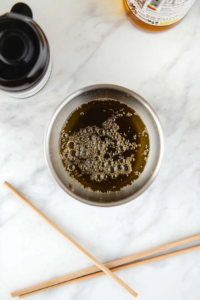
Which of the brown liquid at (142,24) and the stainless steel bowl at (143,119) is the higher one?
the brown liquid at (142,24)

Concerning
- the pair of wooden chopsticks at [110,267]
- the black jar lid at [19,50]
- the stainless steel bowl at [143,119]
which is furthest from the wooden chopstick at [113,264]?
the black jar lid at [19,50]

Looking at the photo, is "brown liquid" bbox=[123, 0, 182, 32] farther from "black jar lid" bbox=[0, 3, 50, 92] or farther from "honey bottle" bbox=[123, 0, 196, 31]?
"black jar lid" bbox=[0, 3, 50, 92]

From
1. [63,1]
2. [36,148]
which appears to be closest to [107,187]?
[36,148]

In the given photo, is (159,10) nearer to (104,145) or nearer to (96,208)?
(104,145)

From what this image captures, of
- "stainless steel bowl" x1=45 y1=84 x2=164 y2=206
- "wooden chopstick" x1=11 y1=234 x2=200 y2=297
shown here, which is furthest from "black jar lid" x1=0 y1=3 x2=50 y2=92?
"wooden chopstick" x1=11 y1=234 x2=200 y2=297

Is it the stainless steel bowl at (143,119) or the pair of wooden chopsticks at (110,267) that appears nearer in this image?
the stainless steel bowl at (143,119)

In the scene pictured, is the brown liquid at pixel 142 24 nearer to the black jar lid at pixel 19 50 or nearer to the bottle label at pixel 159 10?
the bottle label at pixel 159 10
